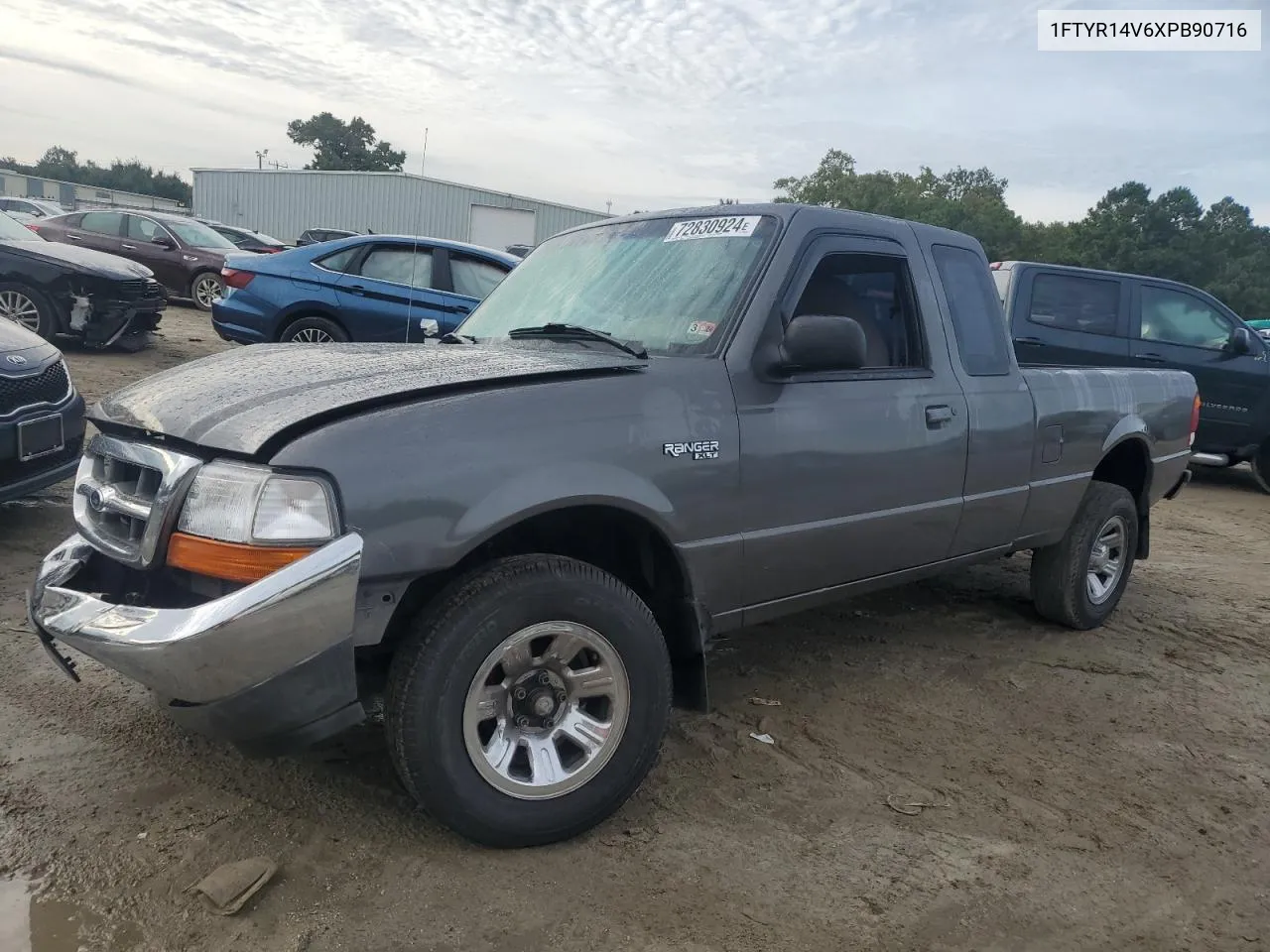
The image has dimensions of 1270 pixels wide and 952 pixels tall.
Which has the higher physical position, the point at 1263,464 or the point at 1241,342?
the point at 1241,342

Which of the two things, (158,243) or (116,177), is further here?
(116,177)

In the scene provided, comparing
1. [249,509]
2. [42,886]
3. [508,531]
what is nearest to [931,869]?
[508,531]

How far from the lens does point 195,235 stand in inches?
608

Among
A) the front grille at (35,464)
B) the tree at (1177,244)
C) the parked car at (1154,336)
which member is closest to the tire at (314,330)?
the front grille at (35,464)

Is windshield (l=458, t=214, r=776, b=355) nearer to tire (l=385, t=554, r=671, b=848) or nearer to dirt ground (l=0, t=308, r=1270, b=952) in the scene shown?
tire (l=385, t=554, r=671, b=848)

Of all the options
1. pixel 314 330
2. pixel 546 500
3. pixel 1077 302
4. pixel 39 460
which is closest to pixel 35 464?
pixel 39 460

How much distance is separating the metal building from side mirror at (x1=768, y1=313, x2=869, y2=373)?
32121 millimetres

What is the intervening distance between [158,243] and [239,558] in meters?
15.0

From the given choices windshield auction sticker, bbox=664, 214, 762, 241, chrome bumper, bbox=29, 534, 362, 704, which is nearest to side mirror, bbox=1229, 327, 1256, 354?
windshield auction sticker, bbox=664, 214, 762, 241

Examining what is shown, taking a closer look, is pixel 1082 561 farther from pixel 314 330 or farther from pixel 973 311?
pixel 314 330

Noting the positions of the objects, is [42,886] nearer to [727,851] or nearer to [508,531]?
[508,531]

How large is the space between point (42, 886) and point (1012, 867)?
2.63 meters

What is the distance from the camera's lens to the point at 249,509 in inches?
89.7

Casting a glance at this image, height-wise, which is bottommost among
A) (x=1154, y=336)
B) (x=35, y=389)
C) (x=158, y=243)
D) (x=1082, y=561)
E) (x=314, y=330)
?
(x=1082, y=561)
